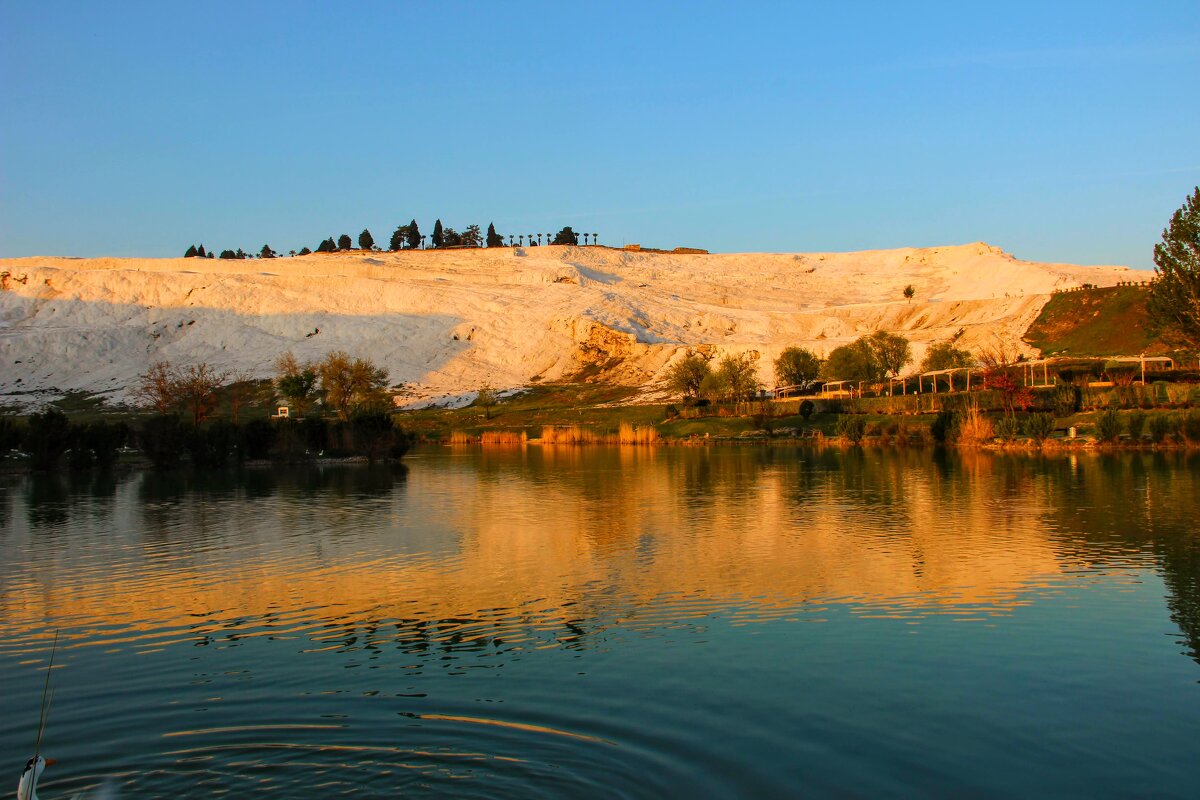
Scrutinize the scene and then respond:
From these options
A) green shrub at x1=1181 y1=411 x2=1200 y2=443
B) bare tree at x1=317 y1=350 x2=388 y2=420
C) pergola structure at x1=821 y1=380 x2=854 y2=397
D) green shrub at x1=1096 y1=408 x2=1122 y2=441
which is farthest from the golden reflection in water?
bare tree at x1=317 y1=350 x2=388 y2=420

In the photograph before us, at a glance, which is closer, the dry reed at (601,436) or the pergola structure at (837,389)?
the dry reed at (601,436)

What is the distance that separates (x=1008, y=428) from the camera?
125 ft

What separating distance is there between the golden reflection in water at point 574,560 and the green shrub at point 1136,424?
1146 centimetres

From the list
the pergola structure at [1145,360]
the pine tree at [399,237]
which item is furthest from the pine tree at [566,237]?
the pergola structure at [1145,360]

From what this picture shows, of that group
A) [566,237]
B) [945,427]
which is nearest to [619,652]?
[945,427]

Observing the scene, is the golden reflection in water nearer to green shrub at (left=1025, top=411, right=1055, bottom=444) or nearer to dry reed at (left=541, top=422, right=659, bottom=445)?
green shrub at (left=1025, top=411, right=1055, bottom=444)

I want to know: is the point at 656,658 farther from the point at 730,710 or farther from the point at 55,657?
the point at 55,657

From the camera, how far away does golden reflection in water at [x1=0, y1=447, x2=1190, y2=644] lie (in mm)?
11664

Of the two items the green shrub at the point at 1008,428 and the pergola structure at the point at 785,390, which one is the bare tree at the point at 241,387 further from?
the green shrub at the point at 1008,428

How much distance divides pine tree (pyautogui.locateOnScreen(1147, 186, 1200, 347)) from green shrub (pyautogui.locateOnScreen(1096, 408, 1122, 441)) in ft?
24.8

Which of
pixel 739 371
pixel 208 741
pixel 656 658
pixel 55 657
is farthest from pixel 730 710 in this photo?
pixel 739 371

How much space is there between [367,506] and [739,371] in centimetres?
4201

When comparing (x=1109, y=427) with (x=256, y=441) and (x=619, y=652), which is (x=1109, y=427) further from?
(x=619, y=652)

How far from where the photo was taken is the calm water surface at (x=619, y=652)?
6.84 meters
